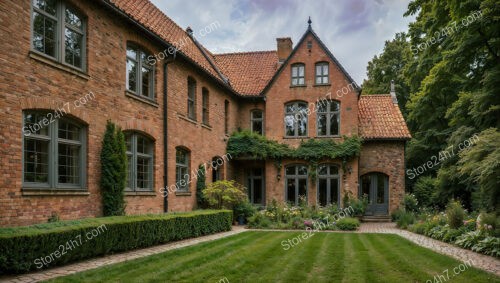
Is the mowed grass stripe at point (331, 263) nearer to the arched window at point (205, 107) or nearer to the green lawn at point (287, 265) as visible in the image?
the green lawn at point (287, 265)

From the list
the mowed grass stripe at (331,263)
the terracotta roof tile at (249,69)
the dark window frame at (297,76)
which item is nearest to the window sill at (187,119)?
the terracotta roof tile at (249,69)

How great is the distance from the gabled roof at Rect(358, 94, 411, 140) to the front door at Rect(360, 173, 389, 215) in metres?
2.32

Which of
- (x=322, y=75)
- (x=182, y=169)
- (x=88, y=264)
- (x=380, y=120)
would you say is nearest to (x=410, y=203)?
(x=380, y=120)

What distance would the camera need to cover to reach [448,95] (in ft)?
84.9

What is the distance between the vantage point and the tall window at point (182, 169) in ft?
53.3

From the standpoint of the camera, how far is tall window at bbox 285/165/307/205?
22047 mm

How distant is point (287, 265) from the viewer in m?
8.57

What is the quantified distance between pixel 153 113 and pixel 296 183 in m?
10.4

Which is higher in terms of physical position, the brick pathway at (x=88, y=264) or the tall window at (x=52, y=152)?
the tall window at (x=52, y=152)

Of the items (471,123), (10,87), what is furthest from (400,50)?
(10,87)

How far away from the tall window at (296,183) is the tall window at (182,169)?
6.94 m

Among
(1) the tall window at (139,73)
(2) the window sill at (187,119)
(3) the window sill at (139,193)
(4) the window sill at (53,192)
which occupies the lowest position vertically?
(3) the window sill at (139,193)

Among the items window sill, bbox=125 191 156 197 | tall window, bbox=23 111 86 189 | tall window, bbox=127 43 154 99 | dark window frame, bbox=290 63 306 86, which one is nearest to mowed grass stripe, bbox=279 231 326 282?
window sill, bbox=125 191 156 197

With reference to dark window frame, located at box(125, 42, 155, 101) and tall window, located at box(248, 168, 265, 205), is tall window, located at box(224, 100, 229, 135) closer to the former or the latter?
tall window, located at box(248, 168, 265, 205)
